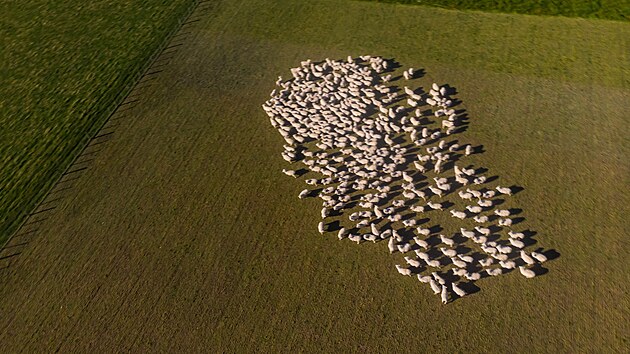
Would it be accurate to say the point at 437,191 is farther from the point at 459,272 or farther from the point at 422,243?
the point at 459,272

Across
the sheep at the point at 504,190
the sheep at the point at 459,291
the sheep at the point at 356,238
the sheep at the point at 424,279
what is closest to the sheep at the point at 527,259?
the sheep at the point at 459,291

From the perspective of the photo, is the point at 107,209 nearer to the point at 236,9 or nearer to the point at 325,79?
the point at 325,79

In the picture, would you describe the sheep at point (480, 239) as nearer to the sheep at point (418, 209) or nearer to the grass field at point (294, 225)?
the grass field at point (294, 225)

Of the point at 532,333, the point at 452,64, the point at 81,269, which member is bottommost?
the point at 81,269

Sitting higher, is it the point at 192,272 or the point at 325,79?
the point at 325,79

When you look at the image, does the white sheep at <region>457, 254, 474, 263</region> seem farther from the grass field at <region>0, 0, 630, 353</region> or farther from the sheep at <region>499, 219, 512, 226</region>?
the sheep at <region>499, 219, 512, 226</region>

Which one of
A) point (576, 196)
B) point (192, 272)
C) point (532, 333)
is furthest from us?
point (576, 196)

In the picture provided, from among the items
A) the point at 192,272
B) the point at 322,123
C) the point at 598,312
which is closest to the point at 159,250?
the point at 192,272
